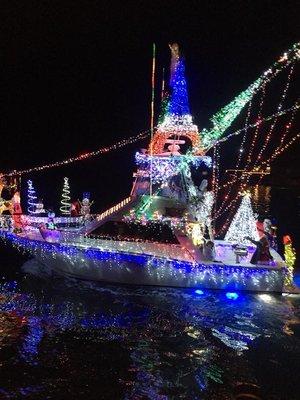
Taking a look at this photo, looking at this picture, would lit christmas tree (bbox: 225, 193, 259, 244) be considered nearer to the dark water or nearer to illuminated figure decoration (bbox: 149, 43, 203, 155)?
illuminated figure decoration (bbox: 149, 43, 203, 155)

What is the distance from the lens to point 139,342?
8.21 meters

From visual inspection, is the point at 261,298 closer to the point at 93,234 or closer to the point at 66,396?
the point at 93,234

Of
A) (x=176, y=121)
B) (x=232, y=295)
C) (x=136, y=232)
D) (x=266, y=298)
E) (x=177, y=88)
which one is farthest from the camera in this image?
(x=177, y=88)

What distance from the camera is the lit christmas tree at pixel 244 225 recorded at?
13.9 m

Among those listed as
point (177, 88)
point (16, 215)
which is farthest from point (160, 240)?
point (16, 215)

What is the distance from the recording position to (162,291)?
1102cm

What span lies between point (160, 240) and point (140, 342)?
3698 millimetres

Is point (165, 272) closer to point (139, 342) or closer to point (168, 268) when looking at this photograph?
point (168, 268)

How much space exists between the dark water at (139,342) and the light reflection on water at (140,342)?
0.8 inches

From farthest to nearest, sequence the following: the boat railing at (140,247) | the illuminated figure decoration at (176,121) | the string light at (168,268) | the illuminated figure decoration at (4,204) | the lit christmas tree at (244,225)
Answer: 1. the illuminated figure decoration at (4,204)
2. the lit christmas tree at (244,225)
3. the illuminated figure decoration at (176,121)
4. the boat railing at (140,247)
5. the string light at (168,268)

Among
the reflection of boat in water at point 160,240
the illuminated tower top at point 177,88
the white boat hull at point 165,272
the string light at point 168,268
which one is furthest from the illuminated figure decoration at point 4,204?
the illuminated tower top at point 177,88

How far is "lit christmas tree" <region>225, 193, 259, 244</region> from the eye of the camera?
13.9m

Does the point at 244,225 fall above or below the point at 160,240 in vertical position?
above

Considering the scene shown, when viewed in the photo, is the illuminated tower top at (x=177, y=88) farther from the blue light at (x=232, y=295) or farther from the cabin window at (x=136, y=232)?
the blue light at (x=232, y=295)
